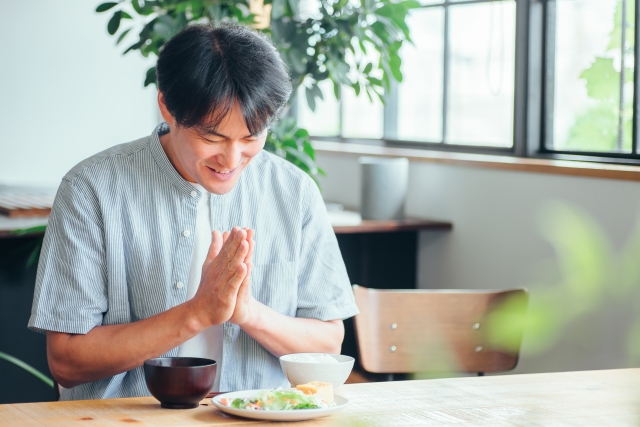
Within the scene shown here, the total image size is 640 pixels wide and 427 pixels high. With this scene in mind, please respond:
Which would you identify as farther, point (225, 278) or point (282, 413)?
point (225, 278)

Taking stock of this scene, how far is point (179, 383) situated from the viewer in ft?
4.10

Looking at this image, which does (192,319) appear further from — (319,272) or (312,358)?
(319,272)

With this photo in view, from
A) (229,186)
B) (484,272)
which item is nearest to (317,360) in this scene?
(229,186)

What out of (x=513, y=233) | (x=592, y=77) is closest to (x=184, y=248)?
(x=513, y=233)

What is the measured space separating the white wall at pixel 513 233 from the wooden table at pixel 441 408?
107cm

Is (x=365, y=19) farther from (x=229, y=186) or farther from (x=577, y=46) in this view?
(x=229, y=186)

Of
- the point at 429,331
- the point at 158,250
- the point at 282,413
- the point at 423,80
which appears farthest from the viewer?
the point at 423,80

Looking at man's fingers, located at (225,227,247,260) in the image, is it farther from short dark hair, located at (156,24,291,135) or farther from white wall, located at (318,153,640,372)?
white wall, located at (318,153,640,372)

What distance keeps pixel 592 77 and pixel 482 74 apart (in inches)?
24.8

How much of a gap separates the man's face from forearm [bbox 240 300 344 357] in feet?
0.75

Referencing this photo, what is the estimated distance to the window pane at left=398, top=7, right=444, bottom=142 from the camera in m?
3.77

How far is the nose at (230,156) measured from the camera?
1490 mm

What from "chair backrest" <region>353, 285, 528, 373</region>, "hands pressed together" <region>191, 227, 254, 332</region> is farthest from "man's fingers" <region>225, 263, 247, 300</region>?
Result: "chair backrest" <region>353, 285, 528, 373</region>

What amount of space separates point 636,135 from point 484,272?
28.3 inches
